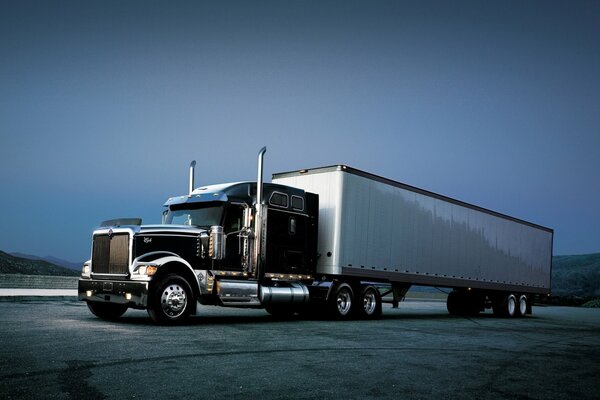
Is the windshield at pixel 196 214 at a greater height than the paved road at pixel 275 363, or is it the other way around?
the windshield at pixel 196 214

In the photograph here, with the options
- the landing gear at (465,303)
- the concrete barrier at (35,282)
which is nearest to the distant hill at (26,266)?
the concrete barrier at (35,282)

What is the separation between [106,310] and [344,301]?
6.33 meters

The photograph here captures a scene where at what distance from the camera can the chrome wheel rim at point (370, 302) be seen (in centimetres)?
1747

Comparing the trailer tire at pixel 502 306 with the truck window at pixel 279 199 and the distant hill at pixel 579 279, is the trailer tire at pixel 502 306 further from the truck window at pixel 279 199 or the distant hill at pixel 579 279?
the distant hill at pixel 579 279

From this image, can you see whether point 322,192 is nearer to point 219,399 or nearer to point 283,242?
point 283,242

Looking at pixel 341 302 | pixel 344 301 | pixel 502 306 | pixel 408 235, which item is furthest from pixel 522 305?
pixel 341 302

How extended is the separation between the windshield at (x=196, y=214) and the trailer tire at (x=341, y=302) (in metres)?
4.19

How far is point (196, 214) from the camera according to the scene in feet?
48.0

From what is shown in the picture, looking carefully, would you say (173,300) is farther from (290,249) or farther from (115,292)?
(290,249)

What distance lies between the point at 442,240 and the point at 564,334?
5.53 m

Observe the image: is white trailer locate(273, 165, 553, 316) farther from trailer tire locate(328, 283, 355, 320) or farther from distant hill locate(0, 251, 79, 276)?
distant hill locate(0, 251, 79, 276)

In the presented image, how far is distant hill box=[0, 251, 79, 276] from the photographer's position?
58347 mm

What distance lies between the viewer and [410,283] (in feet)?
62.4

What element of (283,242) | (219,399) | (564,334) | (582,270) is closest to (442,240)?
(564,334)
